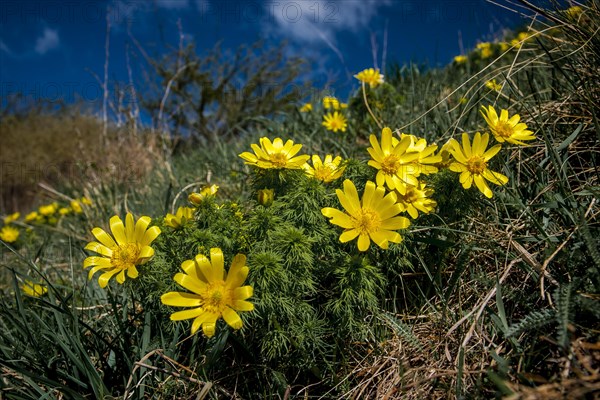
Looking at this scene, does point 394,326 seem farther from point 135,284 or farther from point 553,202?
point 135,284

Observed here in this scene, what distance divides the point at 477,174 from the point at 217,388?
107 centimetres

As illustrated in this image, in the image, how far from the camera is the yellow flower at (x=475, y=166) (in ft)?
4.26

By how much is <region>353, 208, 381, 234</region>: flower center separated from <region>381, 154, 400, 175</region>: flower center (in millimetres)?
180

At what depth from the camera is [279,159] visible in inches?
53.1

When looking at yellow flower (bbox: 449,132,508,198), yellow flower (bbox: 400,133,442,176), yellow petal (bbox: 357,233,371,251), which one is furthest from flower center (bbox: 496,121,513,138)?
yellow petal (bbox: 357,233,371,251)

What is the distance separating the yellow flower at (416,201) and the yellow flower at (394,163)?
4 cm

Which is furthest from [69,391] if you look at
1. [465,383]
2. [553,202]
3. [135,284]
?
[553,202]

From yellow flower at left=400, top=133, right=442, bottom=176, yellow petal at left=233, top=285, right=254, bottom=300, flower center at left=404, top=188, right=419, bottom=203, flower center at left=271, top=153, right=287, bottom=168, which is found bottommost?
yellow petal at left=233, top=285, right=254, bottom=300

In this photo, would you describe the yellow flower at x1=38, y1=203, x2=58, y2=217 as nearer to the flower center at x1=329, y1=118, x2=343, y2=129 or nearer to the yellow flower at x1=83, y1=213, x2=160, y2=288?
the flower center at x1=329, y1=118, x2=343, y2=129

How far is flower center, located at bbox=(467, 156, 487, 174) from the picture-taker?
131cm

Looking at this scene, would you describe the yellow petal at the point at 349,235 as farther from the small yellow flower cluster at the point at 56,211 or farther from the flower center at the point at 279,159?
the small yellow flower cluster at the point at 56,211

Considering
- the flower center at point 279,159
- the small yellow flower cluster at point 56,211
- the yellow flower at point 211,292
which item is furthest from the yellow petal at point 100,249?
the small yellow flower cluster at point 56,211

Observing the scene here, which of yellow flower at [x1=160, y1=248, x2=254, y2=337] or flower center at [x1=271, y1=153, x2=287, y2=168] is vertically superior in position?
flower center at [x1=271, y1=153, x2=287, y2=168]

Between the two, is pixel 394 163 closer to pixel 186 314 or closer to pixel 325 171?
pixel 325 171
